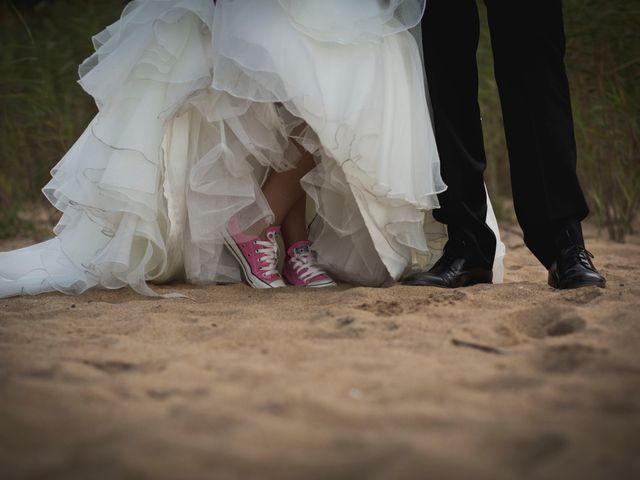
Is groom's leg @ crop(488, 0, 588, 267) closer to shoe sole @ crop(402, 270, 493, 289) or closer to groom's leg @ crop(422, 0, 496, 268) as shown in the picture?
groom's leg @ crop(422, 0, 496, 268)

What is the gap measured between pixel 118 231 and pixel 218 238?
30cm

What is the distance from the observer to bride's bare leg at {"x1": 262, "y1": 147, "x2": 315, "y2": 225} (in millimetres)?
2199

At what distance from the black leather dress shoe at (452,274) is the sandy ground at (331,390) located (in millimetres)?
250

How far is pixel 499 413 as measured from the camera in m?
1.03

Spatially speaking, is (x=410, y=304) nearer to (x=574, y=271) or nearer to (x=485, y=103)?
(x=574, y=271)

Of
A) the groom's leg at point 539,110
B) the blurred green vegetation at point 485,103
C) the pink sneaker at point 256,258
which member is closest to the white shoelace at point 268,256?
the pink sneaker at point 256,258

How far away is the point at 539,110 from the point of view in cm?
195

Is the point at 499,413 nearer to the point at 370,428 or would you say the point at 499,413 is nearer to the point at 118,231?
the point at 370,428

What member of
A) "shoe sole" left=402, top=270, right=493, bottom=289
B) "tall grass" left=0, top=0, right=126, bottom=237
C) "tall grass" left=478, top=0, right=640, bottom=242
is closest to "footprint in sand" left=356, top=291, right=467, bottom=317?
"shoe sole" left=402, top=270, right=493, bottom=289

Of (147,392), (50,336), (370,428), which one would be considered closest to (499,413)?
(370,428)

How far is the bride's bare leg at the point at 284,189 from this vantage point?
7.22 ft

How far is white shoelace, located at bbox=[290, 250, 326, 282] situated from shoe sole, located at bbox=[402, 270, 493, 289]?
317mm

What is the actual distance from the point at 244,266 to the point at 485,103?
240cm

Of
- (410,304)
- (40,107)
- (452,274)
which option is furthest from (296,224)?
(40,107)
